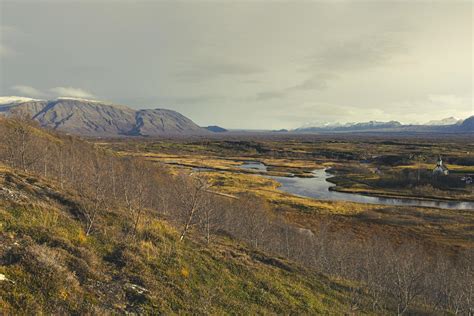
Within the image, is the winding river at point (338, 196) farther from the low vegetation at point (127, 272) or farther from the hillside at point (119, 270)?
the hillside at point (119, 270)

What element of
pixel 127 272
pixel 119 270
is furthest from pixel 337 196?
pixel 119 270

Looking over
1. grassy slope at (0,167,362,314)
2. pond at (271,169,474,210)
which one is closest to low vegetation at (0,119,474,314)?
grassy slope at (0,167,362,314)

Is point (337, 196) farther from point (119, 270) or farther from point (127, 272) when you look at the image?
point (119, 270)

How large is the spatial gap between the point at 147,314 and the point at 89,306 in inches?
83.0

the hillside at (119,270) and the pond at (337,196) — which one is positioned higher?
the hillside at (119,270)

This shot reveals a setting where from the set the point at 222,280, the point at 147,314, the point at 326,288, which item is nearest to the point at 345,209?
the point at 326,288

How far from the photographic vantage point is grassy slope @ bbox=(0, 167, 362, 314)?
970 centimetres

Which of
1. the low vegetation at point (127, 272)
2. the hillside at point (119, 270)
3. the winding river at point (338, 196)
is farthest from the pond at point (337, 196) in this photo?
the hillside at point (119, 270)

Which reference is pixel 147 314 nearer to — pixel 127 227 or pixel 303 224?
pixel 127 227

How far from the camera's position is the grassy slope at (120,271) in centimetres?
970

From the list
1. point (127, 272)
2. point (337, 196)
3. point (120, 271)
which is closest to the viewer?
point (120, 271)

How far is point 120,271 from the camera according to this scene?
12.9 m

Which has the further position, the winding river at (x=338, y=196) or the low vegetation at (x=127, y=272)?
the winding river at (x=338, y=196)

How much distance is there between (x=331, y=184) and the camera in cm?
12369
